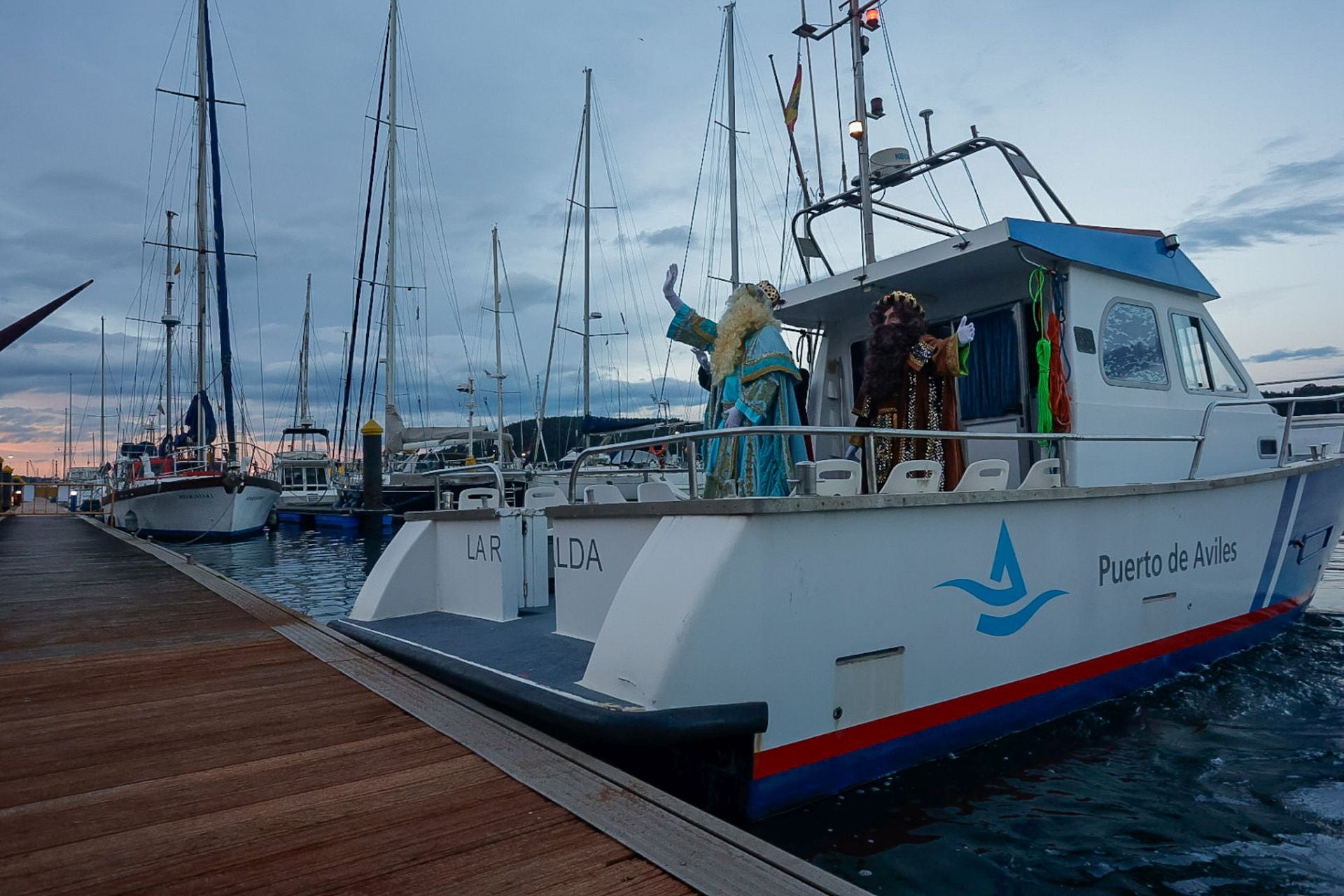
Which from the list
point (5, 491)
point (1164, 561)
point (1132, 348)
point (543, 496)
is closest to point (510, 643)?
point (543, 496)

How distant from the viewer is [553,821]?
8.33 feet

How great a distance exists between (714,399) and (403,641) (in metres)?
2.53

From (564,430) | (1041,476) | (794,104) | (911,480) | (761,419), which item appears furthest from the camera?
Result: (564,430)

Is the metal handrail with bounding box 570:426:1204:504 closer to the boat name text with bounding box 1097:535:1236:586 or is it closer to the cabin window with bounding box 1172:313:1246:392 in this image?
the boat name text with bounding box 1097:535:1236:586

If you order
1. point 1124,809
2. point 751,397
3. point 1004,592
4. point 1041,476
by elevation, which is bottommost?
point 1124,809

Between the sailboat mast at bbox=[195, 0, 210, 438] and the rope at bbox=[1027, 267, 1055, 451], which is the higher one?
the sailboat mast at bbox=[195, 0, 210, 438]

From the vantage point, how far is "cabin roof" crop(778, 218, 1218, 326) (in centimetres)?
531

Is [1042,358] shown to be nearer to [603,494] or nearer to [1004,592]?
[1004,592]

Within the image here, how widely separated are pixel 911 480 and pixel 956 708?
1.13m

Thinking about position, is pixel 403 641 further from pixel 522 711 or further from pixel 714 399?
pixel 714 399

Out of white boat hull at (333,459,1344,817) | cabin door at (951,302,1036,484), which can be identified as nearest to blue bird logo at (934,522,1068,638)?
white boat hull at (333,459,1344,817)

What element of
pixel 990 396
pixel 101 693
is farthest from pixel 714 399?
pixel 101 693

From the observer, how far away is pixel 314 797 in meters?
2.76

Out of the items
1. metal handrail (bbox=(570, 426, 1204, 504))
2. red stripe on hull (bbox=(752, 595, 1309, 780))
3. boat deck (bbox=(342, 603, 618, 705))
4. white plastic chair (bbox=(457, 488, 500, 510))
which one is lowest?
red stripe on hull (bbox=(752, 595, 1309, 780))
